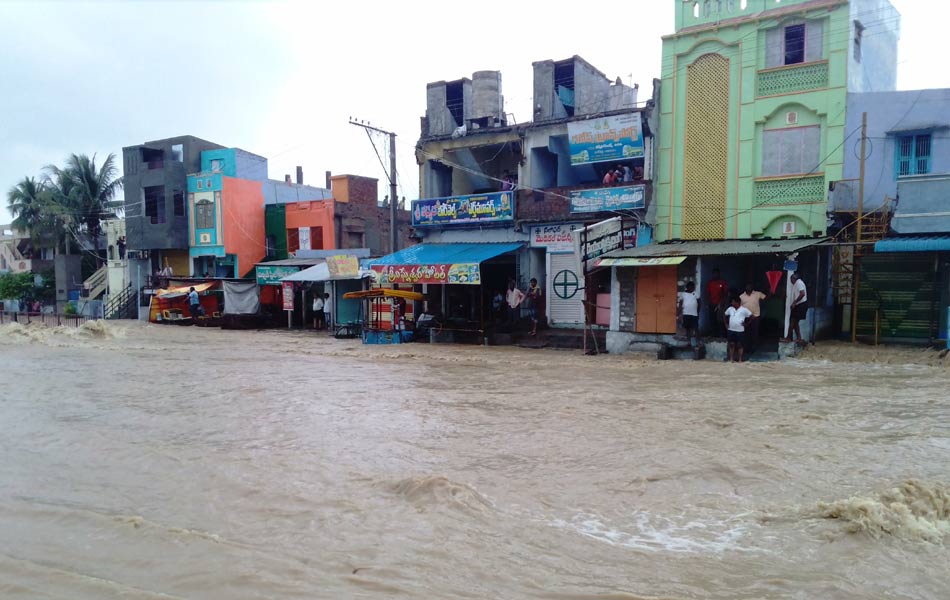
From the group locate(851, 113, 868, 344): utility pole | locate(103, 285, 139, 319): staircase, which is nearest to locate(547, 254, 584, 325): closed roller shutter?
locate(851, 113, 868, 344): utility pole

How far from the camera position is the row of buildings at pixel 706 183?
15750 mm

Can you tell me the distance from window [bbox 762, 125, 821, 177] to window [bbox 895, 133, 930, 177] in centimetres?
176

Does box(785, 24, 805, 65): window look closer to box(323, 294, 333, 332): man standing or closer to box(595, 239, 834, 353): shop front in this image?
box(595, 239, 834, 353): shop front

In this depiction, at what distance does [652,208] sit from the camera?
19234 millimetres

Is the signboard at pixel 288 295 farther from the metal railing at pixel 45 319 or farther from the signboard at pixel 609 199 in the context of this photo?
the signboard at pixel 609 199

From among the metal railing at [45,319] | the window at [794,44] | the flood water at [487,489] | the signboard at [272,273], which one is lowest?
the metal railing at [45,319]

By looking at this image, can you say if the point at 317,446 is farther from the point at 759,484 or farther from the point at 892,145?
the point at 892,145

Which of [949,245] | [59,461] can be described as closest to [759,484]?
[59,461]

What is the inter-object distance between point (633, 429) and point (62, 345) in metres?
20.0

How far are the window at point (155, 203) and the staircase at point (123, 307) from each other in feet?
13.4

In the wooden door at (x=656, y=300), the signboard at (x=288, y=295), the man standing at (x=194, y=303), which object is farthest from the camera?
the man standing at (x=194, y=303)

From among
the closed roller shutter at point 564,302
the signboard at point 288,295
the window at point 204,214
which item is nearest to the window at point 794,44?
the closed roller shutter at point 564,302

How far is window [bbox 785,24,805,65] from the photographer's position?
17.1 m

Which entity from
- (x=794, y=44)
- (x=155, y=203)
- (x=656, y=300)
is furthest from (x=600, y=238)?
(x=155, y=203)
